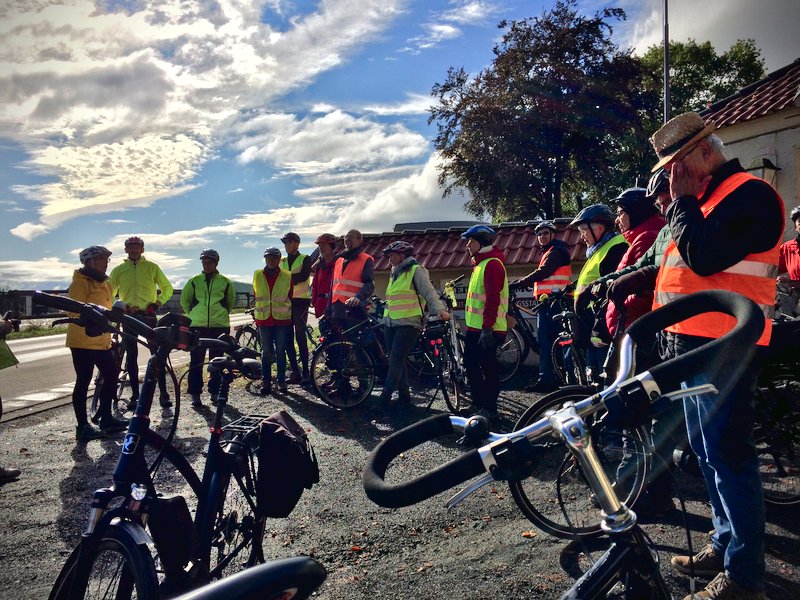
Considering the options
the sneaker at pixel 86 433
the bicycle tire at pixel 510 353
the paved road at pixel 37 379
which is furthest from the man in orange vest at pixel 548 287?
the paved road at pixel 37 379

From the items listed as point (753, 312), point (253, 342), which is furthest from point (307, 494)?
point (253, 342)

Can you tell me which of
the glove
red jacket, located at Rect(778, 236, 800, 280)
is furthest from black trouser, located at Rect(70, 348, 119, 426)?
red jacket, located at Rect(778, 236, 800, 280)

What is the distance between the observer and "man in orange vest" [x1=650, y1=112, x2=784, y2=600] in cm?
263

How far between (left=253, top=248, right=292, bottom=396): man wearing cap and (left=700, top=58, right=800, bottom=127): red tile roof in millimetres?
10434

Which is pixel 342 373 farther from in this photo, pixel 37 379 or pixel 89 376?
pixel 37 379

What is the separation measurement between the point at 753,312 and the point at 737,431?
1.66 meters

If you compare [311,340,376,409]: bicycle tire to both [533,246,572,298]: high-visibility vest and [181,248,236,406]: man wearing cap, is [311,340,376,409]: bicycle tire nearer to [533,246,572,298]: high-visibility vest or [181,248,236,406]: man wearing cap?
[181,248,236,406]: man wearing cap

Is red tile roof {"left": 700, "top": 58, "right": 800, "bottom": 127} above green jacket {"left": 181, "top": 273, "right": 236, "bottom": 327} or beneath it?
above

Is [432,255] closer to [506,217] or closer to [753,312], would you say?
[753,312]

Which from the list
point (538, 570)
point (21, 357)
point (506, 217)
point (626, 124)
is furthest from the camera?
Answer: point (506, 217)

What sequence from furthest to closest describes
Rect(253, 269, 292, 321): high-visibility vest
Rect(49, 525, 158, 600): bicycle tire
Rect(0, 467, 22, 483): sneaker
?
Rect(253, 269, 292, 321): high-visibility vest, Rect(0, 467, 22, 483): sneaker, Rect(49, 525, 158, 600): bicycle tire

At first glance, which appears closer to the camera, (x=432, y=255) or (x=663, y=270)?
(x=663, y=270)

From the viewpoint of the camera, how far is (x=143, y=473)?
2.67 meters

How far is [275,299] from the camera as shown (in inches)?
361
